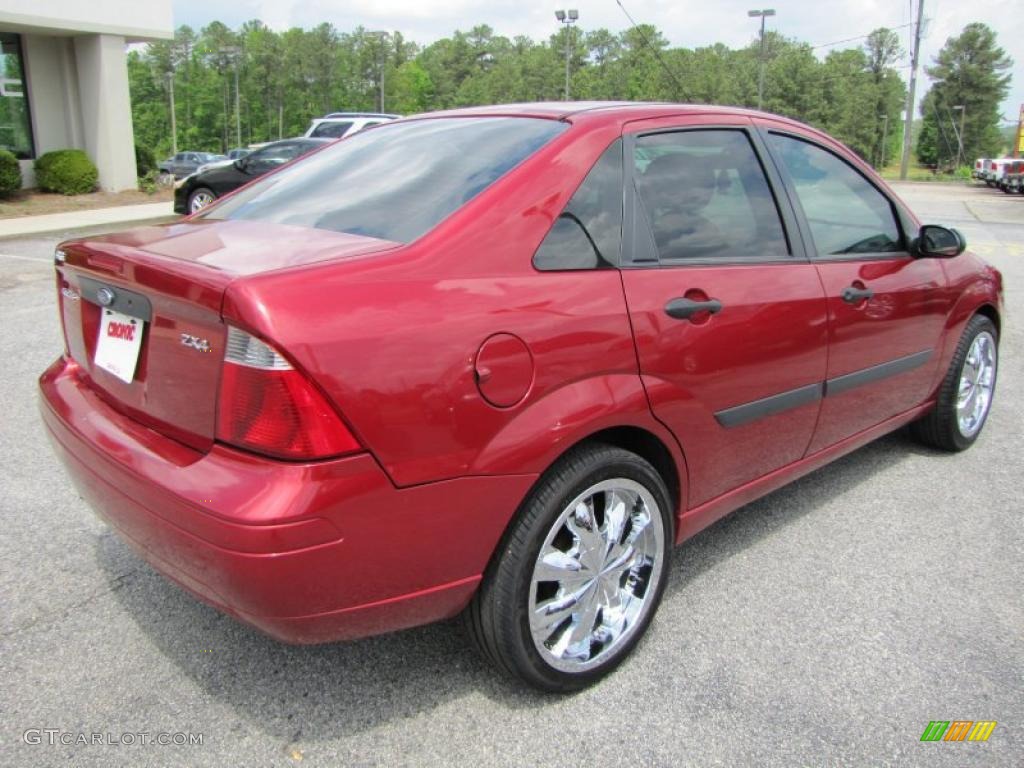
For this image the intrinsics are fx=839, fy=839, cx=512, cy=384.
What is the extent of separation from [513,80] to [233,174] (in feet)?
210

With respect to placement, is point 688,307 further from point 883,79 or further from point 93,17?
point 883,79

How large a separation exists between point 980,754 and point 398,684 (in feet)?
5.15

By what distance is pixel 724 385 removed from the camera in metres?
2.62

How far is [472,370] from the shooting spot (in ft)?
6.47

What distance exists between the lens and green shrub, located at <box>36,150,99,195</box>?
1759cm

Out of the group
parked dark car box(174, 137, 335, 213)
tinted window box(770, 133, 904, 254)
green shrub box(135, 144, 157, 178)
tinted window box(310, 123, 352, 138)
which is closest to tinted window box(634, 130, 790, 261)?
tinted window box(770, 133, 904, 254)

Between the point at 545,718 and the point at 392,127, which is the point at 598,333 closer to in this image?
the point at 545,718

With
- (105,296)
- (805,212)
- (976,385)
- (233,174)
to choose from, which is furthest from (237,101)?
(105,296)

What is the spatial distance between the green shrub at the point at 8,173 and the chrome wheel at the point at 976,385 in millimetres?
17352

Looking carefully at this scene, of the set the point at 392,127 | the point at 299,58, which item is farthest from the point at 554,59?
the point at 392,127

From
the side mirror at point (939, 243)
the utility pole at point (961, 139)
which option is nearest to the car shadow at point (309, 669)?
the side mirror at point (939, 243)

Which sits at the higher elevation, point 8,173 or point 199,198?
point 8,173

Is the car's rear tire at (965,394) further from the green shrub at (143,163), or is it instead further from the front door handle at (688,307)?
the green shrub at (143,163)

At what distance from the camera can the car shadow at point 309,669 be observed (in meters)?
2.29
